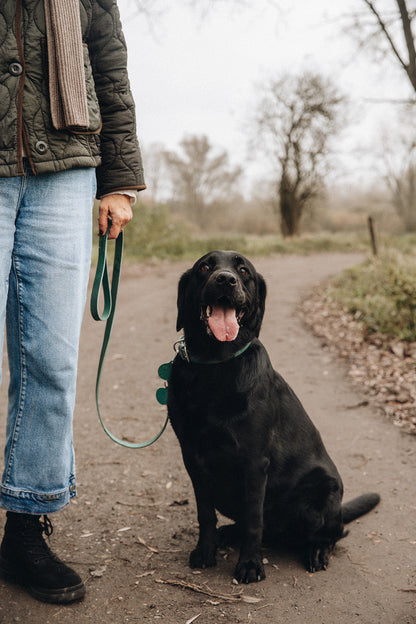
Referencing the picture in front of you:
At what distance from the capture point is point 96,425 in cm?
432

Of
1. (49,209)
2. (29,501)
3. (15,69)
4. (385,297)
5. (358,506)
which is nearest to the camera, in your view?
(15,69)

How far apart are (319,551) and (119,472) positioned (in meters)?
1.42

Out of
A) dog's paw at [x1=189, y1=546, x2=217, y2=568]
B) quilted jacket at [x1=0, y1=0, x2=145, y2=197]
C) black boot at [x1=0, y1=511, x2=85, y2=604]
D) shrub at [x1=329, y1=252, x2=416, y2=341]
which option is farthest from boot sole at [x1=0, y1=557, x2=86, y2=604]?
shrub at [x1=329, y1=252, x2=416, y2=341]

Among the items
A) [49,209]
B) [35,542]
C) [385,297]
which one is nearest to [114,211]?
[49,209]

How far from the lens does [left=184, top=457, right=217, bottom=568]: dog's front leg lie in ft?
7.86

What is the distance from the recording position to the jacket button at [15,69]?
178 centimetres

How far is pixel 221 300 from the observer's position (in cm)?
245

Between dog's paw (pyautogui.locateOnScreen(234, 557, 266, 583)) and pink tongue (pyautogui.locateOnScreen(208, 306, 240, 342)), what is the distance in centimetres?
90

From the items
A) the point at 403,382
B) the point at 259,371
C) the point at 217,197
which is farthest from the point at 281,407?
the point at 217,197

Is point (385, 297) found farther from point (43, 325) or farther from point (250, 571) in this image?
point (43, 325)

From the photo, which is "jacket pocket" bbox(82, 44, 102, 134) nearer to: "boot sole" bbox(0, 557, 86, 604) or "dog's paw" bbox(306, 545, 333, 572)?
"boot sole" bbox(0, 557, 86, 604)

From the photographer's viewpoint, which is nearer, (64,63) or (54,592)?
(64,63)

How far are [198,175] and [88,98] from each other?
2686cm

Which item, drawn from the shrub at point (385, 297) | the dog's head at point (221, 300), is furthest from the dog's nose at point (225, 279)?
the shrub at point (385, 297)
